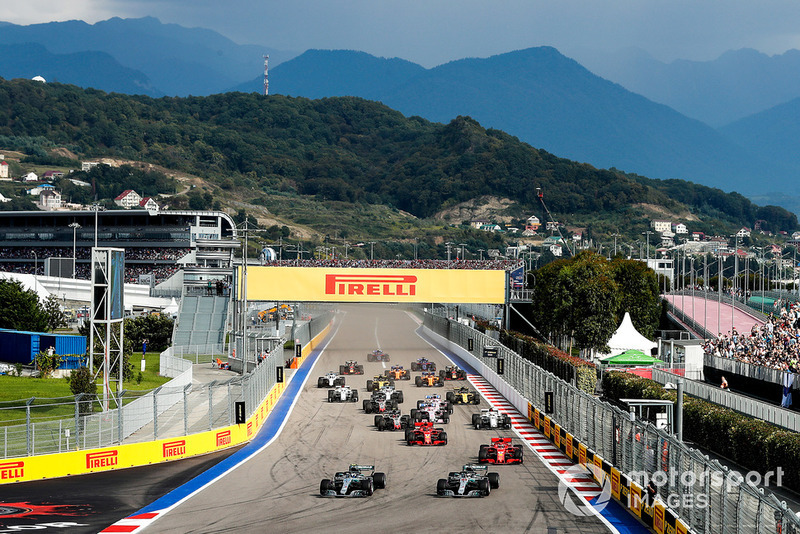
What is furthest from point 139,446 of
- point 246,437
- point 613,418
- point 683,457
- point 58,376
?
point 58,376

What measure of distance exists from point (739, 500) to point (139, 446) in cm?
2101

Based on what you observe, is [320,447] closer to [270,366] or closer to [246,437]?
[246,437]

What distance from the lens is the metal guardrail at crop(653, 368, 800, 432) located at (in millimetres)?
37969

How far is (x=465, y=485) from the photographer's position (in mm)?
27328

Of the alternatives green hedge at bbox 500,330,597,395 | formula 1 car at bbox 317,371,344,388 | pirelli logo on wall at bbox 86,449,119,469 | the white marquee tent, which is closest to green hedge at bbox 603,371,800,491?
green hedge at bbox 500,330,597,395

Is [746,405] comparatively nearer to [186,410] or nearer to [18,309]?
[186,410]

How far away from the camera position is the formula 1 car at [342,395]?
1998 inches

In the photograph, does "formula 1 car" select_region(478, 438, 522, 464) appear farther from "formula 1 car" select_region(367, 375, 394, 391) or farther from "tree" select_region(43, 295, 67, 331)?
"tree" select_region(43, 295, 67, 331)

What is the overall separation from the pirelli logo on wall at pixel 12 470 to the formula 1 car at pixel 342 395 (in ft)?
72.6

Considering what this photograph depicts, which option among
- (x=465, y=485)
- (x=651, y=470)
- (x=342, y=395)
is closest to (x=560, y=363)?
(x=342, y=395)

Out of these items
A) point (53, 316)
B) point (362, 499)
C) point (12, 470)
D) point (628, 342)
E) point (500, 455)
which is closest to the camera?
point (362, 499)

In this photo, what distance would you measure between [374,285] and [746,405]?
44.4 metres

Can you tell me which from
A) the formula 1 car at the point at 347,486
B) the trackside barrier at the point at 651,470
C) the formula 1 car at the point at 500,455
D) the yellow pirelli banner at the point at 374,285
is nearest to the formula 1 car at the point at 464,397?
the trackside barrier at the point at 651,470

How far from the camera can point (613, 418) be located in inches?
1110
